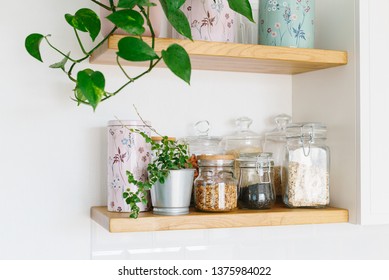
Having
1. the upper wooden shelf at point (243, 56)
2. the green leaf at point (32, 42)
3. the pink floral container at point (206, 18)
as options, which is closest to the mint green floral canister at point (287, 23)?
the upper wooden shelf at point (243, 56)

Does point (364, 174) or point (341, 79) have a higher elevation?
point (341, 79)

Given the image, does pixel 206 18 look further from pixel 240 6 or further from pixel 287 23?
pixel 287 23

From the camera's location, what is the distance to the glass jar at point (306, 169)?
1.46 metres

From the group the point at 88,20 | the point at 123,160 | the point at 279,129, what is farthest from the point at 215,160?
the point at 88,20

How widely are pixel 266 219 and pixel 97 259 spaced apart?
1.51ft

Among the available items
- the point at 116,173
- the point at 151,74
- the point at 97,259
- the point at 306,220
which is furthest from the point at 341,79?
the point at 97,259

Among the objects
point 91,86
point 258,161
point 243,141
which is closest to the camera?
point 91,86

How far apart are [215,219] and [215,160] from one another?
0.46ft

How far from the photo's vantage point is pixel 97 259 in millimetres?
1483

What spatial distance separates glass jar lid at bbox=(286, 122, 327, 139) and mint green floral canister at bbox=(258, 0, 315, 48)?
207 millimetres

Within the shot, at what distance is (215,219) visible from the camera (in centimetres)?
132

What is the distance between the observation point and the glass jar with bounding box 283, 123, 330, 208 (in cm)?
146
